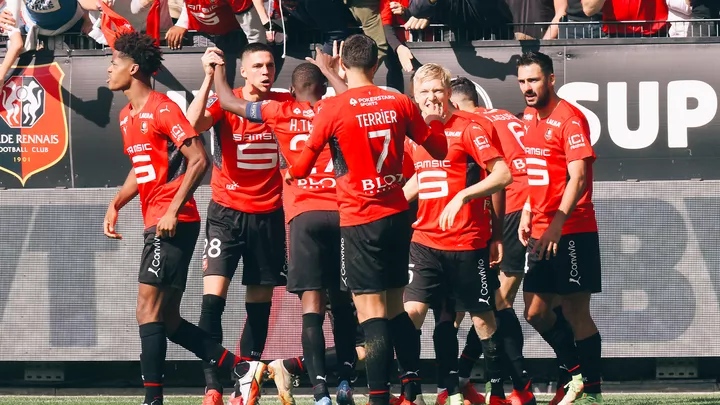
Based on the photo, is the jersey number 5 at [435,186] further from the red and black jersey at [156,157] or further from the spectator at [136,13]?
the spectator at [136,13]

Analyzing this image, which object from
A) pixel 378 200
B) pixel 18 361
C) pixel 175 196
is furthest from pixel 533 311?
pixel 18 361

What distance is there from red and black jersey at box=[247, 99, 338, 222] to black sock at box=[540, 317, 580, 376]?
1800 mm

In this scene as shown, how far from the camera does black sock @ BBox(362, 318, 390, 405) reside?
716 cm

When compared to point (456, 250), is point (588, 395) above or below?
below

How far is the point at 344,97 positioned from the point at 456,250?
1493 millimetres

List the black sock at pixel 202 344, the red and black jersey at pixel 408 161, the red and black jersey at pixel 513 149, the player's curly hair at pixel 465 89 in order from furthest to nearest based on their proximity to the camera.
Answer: the red and black jersey at pixel 513 149 < the player's curly hair at pixel 465 89 < the red and black jersey at pixel 408 161 < the black sock at pixel 202 344

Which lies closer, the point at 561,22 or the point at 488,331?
the point at 488,331

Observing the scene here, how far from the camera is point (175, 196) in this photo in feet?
25.4

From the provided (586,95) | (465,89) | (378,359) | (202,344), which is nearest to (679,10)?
(586,95)

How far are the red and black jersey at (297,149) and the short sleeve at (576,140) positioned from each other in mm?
1613

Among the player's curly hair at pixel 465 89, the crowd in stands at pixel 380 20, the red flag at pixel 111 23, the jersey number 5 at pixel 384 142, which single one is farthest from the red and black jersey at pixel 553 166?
the red flag at pixel 111 23

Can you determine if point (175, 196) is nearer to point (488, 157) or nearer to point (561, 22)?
point (488, 157)

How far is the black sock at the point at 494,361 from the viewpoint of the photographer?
8219mm

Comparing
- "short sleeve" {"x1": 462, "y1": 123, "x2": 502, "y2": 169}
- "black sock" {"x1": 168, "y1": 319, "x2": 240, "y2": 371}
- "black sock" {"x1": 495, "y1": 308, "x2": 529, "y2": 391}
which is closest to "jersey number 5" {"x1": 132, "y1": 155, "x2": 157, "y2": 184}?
"black sock" {"x1": 168, "y1": 319, "x2": 240, "y2": 371}
